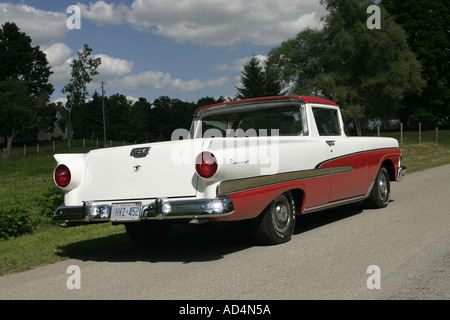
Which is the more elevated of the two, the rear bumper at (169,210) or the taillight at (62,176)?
the taillight at (62,176)

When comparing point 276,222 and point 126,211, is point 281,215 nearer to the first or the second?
point 276,222

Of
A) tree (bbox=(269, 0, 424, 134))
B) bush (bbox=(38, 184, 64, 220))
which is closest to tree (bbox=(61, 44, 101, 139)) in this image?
tree (bbox=(269, 0, 424, 134))

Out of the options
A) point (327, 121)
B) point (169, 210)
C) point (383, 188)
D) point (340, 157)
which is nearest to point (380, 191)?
point (383, 188)

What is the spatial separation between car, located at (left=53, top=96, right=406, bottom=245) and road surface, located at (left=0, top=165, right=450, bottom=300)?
0.45m

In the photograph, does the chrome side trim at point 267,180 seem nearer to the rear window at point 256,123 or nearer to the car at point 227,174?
the car at point 227,174

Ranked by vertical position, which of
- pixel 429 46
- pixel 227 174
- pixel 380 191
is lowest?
pixel 380 191

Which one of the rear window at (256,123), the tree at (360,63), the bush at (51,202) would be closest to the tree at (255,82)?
the tree at (360,63)

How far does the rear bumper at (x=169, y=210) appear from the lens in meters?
4.94

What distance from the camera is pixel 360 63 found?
4862 centimetres

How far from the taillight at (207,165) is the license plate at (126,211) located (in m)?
0.80

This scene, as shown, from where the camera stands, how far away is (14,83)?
52094 millimetres

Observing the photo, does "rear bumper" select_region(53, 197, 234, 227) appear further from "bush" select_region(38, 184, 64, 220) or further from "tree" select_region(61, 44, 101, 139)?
"tree" select_region(61, 44, 101, 139)

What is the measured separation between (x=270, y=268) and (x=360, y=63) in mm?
46719
